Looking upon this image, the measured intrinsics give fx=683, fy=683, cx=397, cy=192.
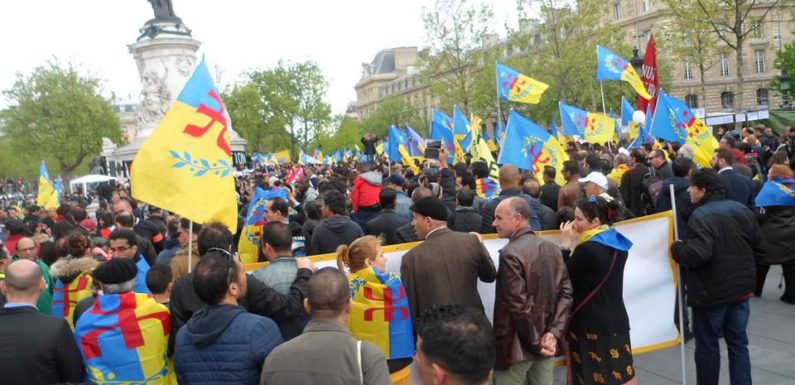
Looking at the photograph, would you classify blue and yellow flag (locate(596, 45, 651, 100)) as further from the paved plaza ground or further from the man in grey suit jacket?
the man in grey suit jacket

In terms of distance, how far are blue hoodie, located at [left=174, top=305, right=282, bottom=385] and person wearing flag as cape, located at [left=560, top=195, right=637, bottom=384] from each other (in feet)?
7.38

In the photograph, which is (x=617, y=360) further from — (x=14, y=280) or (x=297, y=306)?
(x=14, y=280)

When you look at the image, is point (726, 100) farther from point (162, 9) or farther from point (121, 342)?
point (121, 342)

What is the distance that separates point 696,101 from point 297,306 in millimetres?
69777

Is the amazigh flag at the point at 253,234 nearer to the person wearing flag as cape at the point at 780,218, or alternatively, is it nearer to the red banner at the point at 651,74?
the person wearing flag as cape at the point at 780,218

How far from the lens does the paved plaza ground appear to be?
6066 millimetres

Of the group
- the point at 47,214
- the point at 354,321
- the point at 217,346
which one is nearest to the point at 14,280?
the point at 217,346

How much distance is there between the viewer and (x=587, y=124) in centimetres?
1841

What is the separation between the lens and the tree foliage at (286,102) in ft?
222

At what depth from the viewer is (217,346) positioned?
3.53 metres

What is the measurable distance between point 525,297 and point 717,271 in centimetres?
176

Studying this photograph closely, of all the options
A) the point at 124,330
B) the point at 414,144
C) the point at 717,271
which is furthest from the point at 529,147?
the point at 414,144

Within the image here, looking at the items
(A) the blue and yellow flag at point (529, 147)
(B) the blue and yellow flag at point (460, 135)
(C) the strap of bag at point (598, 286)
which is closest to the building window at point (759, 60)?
(B) the blue and yellow flag at point (460, 135)

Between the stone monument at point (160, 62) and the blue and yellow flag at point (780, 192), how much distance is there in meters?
24.3
